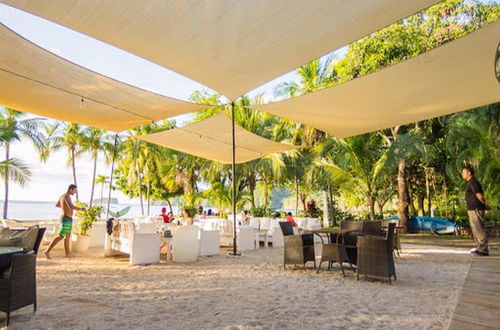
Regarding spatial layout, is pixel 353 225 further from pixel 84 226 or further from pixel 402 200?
pixel 402 200

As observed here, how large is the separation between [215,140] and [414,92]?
518 cm

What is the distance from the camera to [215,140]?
900cm

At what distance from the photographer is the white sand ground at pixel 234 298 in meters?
2.92

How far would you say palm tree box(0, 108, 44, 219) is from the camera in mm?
10641

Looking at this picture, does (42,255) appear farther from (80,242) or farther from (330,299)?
(330,299)

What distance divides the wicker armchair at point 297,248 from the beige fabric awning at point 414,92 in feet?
7.96

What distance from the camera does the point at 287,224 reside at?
18.9 ft

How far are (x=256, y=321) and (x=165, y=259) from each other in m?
4.34

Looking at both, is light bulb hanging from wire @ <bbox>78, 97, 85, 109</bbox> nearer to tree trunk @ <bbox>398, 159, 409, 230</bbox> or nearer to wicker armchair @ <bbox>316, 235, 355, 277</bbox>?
wicker armchair @ <bbox>316, 235, 355, 277</bbox>

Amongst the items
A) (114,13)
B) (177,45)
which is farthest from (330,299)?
(114,13)

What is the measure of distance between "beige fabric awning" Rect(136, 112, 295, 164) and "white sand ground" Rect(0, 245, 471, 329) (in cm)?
332

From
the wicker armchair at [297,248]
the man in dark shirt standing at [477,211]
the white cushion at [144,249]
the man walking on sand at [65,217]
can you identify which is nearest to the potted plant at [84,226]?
the man walking on sand at [65,217]

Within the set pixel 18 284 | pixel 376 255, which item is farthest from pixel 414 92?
pixel 18 284

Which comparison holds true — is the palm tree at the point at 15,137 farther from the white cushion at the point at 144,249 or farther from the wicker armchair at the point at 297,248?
the wicker armchair at the point at 297,248
